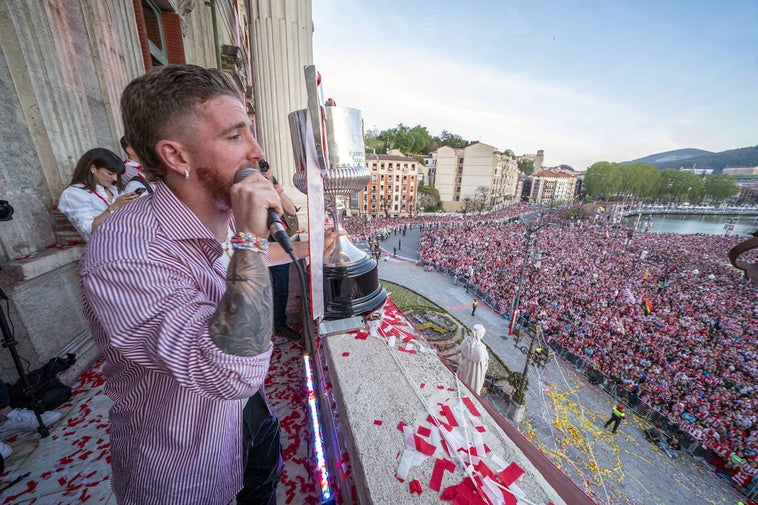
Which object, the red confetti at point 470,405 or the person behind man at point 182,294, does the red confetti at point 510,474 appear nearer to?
the red confetti at point 470,405

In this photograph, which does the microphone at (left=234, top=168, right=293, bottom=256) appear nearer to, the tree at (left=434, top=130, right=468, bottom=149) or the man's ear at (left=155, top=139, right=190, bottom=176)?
the man's ear at (left=155, top=139, right=190, bottom=176)

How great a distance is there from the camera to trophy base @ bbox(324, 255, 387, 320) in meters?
2.13

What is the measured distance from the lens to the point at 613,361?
1304 centimetres

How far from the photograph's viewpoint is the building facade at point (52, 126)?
99.0 inches

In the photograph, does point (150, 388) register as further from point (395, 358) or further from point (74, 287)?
point (74, 287)

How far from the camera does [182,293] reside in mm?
845

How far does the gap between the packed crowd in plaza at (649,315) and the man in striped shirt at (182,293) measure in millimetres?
15471

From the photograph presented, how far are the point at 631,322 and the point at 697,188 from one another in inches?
4286

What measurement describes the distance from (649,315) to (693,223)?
306 feet

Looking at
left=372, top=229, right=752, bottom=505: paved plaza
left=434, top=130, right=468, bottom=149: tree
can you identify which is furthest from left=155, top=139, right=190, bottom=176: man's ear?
left=434, top=130, right=468, bottom=149: tree

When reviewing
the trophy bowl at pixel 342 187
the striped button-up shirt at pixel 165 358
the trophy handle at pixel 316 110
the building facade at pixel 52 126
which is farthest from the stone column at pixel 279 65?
the striped button-up shirt at pixel 165 358

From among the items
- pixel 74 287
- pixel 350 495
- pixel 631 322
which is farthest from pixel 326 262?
pixel 631 322

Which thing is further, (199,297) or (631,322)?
(631,322)

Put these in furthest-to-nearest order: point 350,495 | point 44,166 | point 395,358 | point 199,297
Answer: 1. point 44,166
2. point 395,358
3. point 350,495
4. point 199,297
